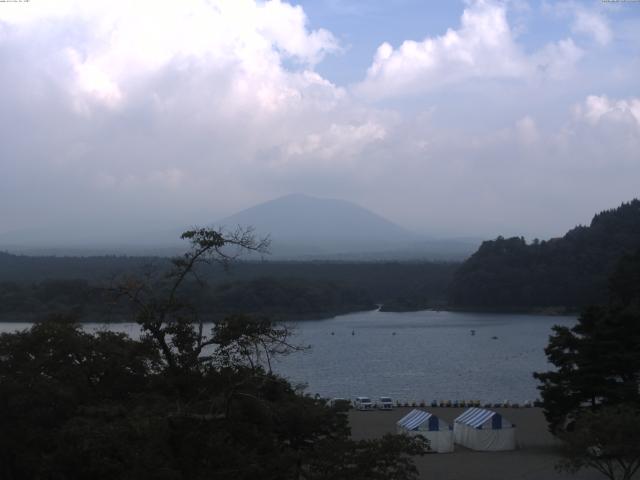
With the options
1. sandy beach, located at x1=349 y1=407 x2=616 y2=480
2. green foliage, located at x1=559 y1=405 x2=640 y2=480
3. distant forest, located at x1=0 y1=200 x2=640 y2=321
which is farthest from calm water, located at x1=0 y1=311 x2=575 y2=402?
green foliage, located at x1=559 y1=405 x2=640 y2=480

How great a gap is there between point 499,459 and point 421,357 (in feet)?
47.1

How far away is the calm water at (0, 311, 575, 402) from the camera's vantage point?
1741cm

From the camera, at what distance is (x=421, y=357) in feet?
78.0

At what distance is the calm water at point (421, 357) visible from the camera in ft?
57.1

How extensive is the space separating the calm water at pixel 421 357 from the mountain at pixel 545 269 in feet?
9.44

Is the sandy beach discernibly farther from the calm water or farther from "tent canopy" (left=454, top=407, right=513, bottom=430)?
the calm water

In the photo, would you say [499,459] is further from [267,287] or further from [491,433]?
[267,287]

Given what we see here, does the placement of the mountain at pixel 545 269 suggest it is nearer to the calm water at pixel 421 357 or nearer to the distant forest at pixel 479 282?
the distant forest at pixel 479 282

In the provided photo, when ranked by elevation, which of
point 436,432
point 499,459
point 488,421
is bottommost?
point 499,459

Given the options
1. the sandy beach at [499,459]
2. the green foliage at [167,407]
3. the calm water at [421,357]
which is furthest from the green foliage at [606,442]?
the calm water at [421,357]

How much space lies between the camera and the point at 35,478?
5.02m

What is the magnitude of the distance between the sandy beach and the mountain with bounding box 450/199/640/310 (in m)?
27.7

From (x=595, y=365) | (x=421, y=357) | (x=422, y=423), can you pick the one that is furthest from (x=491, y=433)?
(x=421, y=357)

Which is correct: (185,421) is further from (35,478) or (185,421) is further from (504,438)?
(504,438)
